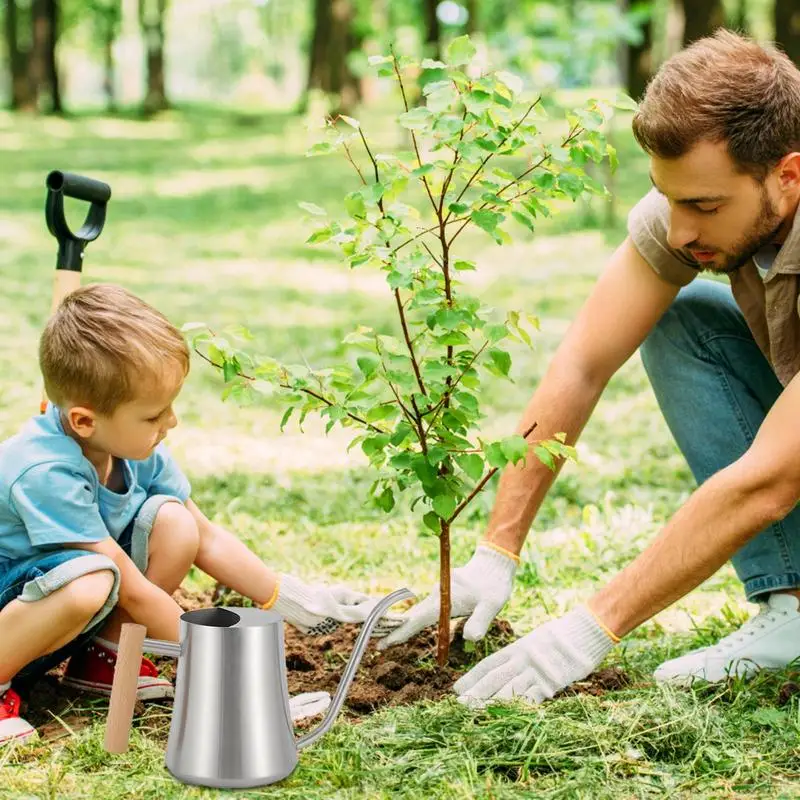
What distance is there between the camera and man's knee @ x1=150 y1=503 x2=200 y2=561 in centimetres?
278

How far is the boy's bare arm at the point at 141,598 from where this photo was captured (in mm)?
2574

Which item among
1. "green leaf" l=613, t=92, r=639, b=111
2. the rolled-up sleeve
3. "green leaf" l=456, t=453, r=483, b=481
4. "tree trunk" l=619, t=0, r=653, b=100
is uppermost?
"tree trunk" l=619, t=0, r=653, b=100

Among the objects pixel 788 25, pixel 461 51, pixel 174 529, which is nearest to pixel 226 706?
pixel 174 529

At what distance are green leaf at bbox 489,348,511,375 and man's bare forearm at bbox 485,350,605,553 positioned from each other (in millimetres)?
509

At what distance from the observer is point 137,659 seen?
2203 mm

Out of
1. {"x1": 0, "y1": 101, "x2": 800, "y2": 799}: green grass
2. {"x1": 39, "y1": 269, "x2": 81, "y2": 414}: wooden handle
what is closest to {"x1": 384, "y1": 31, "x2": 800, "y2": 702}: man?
{"x1": 0, "y1": 101, "x2": 800, "y2": 799}: green grass

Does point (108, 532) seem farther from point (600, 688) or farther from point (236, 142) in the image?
point (236, 142)

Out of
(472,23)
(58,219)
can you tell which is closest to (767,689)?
(58,219)

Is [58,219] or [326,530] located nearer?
[58,219]

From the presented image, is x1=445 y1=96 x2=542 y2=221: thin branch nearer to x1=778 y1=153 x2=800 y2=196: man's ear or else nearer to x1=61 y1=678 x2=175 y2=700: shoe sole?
x1=778 y1=153 x2=800 y2=196: man's ear

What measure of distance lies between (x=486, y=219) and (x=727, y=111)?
0.65m

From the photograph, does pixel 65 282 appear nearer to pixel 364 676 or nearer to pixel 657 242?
pixel 364 676

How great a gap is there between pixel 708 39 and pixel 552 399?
94 cm

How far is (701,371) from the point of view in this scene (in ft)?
10.4
